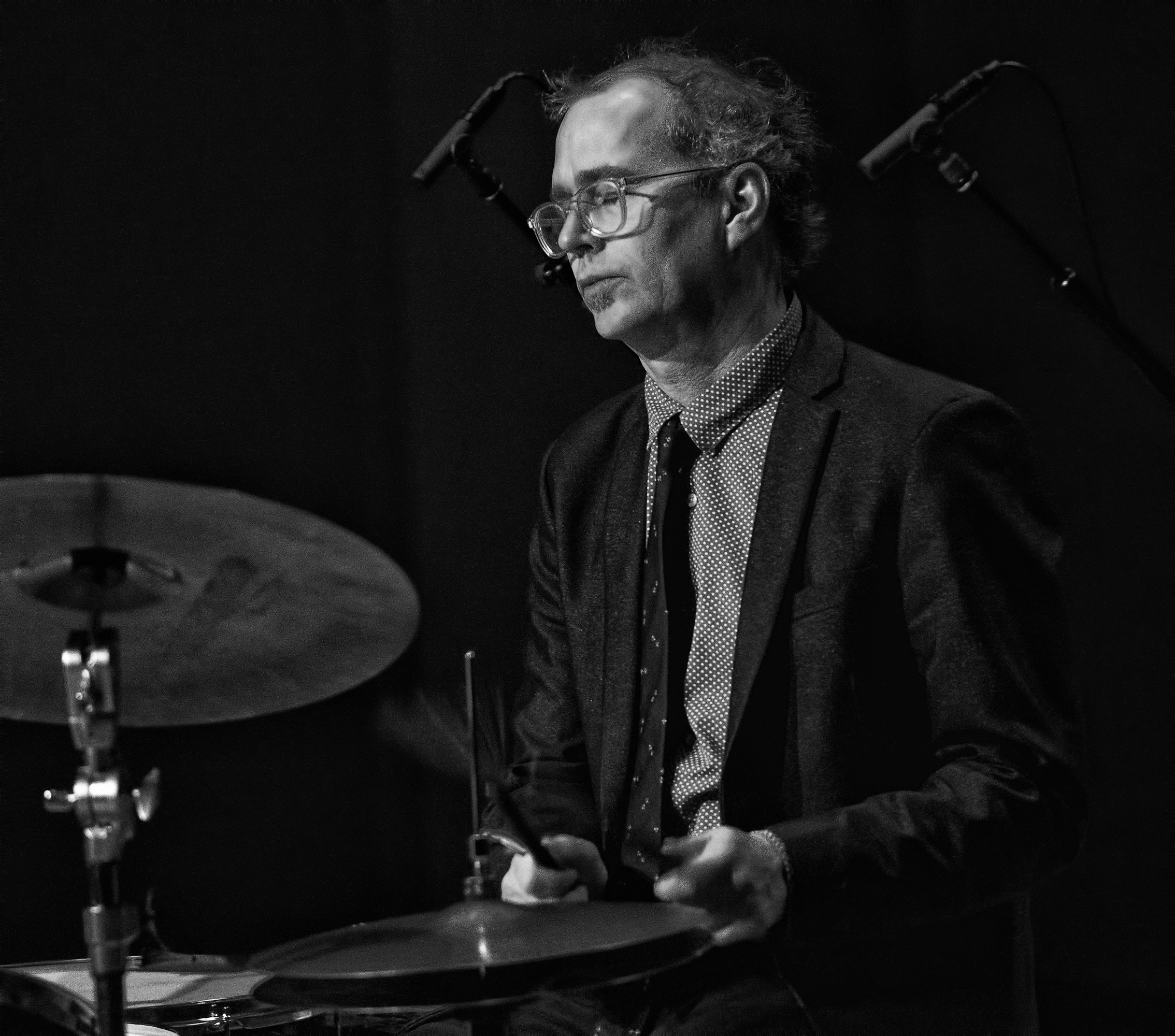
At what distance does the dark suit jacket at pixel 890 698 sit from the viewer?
1623 mm

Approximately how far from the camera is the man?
1615 millimetres

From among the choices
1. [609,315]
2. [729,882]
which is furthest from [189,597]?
[609,315]

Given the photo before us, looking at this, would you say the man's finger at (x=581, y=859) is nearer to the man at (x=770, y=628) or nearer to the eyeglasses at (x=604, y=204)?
the man at (x=770, y=628)

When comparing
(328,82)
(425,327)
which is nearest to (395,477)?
(425,327)

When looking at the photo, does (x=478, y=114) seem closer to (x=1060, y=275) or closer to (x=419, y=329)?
(x=419, y=329)

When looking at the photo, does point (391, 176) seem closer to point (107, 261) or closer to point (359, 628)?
point (107, 261)

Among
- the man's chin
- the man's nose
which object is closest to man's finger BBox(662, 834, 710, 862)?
the man's chin

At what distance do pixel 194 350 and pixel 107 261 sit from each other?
22 centimetres

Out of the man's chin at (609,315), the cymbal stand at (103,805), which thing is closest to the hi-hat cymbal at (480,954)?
the cymbal stand at (103,805)

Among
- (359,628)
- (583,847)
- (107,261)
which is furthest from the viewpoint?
(107,261)

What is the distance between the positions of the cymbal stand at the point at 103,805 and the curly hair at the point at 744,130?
119cm

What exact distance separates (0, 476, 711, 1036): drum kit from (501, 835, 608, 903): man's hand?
0.47ft

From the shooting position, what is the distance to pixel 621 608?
199cm

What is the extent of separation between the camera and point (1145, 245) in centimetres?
270
